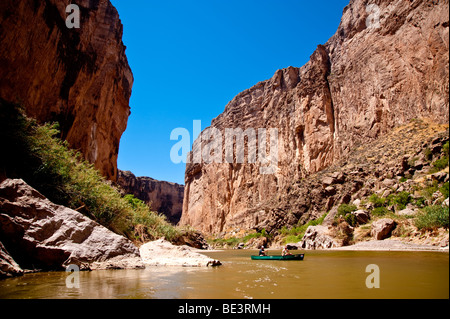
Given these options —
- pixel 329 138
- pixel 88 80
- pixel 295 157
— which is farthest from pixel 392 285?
pixel 295 157

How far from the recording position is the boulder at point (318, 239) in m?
23.6

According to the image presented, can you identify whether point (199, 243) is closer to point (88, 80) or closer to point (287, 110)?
point (88, 80)

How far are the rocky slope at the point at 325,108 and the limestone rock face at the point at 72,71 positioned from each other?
22.4 metres

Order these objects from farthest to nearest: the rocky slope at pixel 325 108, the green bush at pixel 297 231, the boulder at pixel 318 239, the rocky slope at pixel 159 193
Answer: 1. the rocky slope at pixel 159 193
2. the rocky slope at pixel 325 108
3. the green bush at pixel 297 231
4. the boulder at pixel 318 239

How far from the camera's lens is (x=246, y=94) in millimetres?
67562

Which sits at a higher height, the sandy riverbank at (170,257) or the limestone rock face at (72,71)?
the limestone rock face at (72,71)

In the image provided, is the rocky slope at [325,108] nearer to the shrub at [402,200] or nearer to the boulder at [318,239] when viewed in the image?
the shrub at [402,200]

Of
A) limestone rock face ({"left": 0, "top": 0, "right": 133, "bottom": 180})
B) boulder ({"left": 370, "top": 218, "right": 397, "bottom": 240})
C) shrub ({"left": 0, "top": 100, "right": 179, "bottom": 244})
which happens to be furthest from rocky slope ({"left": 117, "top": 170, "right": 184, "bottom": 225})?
shrub ({"left": 0, "top": 100, "right": 179, "bottom": 244})

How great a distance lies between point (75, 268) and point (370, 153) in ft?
105

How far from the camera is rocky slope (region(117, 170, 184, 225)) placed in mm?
90562

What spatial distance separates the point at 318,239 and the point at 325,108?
25563mm

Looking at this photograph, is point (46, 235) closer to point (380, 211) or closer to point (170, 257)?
point (170, 257)

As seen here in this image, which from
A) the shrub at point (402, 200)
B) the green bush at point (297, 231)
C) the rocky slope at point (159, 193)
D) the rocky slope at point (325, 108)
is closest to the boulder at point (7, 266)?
the shrub at point (402, 200)

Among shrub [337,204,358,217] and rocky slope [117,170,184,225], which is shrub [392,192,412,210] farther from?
rocky slope [117,170,184,225]
